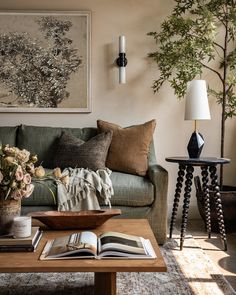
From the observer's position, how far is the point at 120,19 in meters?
3.82

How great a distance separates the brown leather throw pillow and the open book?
57.5 inches

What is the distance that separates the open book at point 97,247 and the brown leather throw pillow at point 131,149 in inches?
57.5

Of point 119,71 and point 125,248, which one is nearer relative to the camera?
point 125,248

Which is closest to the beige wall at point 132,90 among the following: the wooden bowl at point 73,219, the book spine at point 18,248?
the wooden bowl at point 73,219

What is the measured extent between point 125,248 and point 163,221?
4.32 feet

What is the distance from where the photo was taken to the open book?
157cm

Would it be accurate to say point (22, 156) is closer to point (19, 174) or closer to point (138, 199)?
point (19, 174)

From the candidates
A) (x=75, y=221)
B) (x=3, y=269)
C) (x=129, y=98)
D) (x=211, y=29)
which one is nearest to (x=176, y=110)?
(x=129, y=98)

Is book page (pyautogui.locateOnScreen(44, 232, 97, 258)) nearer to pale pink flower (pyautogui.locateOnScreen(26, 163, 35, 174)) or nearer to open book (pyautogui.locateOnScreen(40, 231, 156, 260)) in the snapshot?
open book (pyautogui.locateOnScreen(40, 231, 156, 260))

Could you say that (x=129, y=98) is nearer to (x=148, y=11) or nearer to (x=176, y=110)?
(x=176, y=110)

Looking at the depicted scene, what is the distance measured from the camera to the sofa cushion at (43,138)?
3477 millimetres

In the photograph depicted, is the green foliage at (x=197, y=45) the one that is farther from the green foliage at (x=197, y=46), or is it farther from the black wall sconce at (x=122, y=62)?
the black wall sconce at (x=122, y=62)

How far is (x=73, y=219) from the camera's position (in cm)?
195

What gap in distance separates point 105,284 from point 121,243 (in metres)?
0.19
